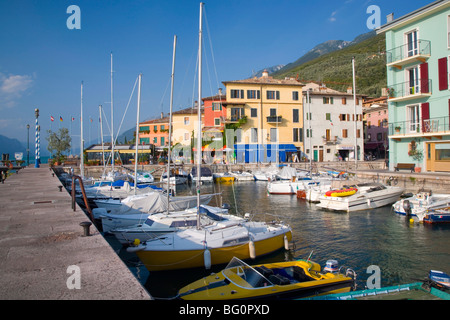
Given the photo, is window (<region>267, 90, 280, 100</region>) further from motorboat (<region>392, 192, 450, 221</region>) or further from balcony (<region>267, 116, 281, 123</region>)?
motorboat (<region>392, 192, 450, 221</region>)

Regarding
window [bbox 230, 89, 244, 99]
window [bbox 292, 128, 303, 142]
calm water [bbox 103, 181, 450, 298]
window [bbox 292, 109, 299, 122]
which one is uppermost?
window [bbox 230, 89, 244, 99]

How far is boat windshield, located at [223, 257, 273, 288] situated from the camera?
26.2 feet

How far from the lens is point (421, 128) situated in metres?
28.3

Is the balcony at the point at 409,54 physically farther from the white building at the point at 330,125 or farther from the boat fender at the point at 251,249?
the boat fender at the point at 251,249

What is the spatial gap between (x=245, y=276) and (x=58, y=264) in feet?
15.3

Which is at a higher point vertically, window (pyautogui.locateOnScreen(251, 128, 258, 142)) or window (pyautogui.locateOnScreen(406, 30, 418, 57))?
window (pyautogui.locateOnScreen(406, 30, 418, 57))

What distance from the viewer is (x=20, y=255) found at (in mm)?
6418

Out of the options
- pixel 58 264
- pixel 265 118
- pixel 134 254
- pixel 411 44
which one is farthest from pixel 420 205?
pixel 265 118

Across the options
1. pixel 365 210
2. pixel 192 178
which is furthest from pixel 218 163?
pixel 365 210

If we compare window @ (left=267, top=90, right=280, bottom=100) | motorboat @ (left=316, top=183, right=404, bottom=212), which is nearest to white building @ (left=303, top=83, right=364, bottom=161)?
window @ (left=267, top=90, right=280, bottom=100)

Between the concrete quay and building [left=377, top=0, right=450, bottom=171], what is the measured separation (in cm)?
2923

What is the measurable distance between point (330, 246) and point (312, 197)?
40.9 feet

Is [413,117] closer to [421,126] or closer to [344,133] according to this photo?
[421,126]
